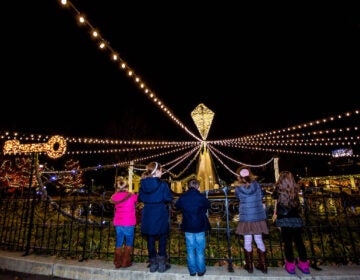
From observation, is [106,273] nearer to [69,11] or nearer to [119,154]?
[69,11]

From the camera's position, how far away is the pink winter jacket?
415 centimetres

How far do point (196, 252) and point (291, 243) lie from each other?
5.24 ft

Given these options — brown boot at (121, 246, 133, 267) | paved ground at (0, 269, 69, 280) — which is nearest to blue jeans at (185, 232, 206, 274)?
brown boot at (121, 246, 133, 267)

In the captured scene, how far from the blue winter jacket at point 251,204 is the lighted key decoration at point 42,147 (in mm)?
7463

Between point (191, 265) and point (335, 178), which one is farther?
point (335, 178)

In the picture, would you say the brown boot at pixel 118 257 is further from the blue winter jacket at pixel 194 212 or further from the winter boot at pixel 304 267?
the winter boot at pixel 304 267

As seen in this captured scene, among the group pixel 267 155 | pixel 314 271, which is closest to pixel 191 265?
pixel 314 271

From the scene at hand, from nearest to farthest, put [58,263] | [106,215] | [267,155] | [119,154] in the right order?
1. [58,263]
2. [106,215]
3. [119,154]
4. [267,155]

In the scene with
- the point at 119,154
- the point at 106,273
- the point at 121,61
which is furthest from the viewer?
the point at 119,154

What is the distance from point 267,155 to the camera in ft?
94.6

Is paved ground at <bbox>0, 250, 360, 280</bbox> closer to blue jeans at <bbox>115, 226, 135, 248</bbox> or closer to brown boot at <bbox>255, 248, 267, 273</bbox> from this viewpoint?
brown boot at <bbox>255, 248, 267, 273</bbox>

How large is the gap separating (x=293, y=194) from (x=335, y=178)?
123 feet

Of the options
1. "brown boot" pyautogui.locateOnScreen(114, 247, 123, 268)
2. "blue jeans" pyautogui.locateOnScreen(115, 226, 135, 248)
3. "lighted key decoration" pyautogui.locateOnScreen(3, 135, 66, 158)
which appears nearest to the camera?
"brown boot" pyautogui.locateOnScreen(114, 247, 123, 268)

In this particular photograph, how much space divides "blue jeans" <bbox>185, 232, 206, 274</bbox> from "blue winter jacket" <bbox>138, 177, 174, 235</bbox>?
1.46 ft
